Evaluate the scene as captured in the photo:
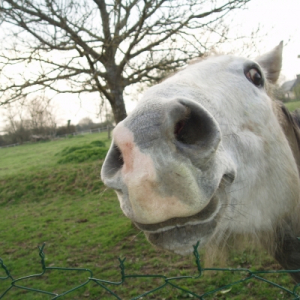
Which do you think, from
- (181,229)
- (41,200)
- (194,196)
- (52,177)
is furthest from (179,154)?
(52,177)

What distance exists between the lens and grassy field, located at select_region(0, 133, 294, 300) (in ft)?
15.2

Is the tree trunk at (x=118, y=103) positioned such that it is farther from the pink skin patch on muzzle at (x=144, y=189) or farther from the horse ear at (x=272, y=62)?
the pink skin patch on muzzle at (x=144, y=189)

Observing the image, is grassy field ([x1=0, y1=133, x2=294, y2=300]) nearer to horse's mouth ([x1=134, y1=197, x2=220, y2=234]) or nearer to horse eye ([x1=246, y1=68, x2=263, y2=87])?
horse's mouth ([x1=134, y1=197, x2=220, y2=234])

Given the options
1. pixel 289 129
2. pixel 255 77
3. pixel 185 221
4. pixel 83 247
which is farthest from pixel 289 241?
pixel 83 247

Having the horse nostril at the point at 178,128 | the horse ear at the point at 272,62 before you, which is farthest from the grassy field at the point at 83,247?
the horse ear at the point at 272,62

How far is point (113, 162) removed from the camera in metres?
1.48

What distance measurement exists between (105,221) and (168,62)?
512cm

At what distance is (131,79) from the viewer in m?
7.69

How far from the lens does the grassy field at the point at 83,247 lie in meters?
4.65

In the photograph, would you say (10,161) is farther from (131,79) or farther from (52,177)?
(131,79)

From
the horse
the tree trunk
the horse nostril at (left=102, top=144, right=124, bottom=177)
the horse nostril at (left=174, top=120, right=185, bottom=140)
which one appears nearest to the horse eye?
the horse

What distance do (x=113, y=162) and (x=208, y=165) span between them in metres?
0.50

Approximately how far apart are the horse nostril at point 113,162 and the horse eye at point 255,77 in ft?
5.27

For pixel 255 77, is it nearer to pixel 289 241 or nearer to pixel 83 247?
pixel 289 241
